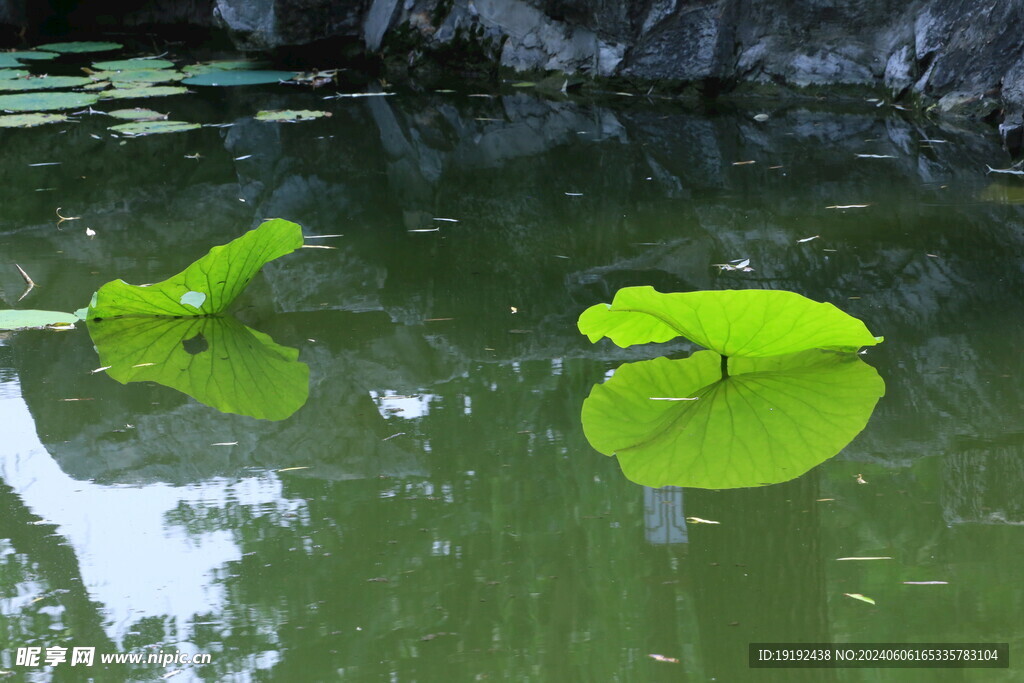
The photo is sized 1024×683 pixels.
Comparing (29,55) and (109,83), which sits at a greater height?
(29,55)

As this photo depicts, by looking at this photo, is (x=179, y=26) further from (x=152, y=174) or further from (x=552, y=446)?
(x=552, y=446)

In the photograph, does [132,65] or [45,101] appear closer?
[45,101]

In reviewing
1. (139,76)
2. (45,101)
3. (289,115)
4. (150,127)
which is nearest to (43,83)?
(139,76)

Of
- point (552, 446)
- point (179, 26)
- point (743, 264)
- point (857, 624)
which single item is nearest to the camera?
point (857, 624)

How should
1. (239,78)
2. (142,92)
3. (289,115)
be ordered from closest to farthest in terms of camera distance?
(289,115) → (142,92) → (239,78)

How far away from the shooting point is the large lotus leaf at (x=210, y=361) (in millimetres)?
1746

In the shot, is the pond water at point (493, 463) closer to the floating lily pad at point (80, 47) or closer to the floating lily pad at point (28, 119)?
the floating lily pad at point (28, 119)

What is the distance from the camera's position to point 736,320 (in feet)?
5.32

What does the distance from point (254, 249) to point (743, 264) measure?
1.13m

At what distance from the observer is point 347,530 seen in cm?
132

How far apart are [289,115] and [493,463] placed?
11.2 feet

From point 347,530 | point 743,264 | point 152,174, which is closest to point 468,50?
point 152,174

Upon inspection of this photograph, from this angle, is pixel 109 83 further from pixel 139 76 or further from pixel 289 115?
pixel 289 115

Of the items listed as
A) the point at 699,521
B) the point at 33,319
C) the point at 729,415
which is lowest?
the point at 699,521
